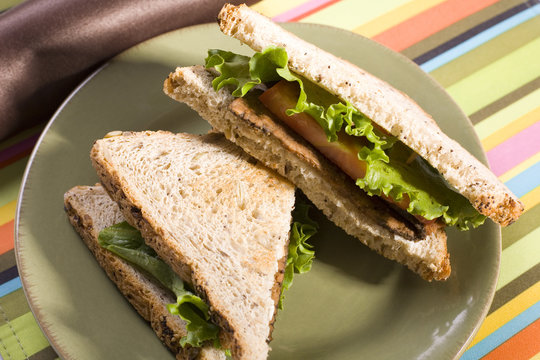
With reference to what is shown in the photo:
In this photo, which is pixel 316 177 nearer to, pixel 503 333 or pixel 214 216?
pixel 214 216

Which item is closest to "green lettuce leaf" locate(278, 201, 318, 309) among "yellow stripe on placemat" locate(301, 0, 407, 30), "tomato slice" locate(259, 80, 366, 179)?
"tomato slice" locate(259, 80, 366, 179)

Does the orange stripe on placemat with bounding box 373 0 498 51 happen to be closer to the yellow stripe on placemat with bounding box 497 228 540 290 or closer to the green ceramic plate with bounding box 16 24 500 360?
the green ceramic plate with bounding box 16 24 500 360

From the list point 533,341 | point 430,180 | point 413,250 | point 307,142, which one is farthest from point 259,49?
point 533,341

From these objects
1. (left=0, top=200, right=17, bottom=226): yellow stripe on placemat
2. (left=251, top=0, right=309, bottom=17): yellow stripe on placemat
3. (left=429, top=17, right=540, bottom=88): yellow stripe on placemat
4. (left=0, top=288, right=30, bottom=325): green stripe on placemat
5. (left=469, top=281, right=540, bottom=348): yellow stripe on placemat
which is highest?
(left=251, top=0, right=309, bottom=17): yellow stripe on placemat

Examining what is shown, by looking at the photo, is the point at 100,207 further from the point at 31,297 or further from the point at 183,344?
the point at 183,344

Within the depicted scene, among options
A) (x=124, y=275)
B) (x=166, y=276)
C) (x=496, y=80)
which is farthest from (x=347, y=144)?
(x=496, y=80)
